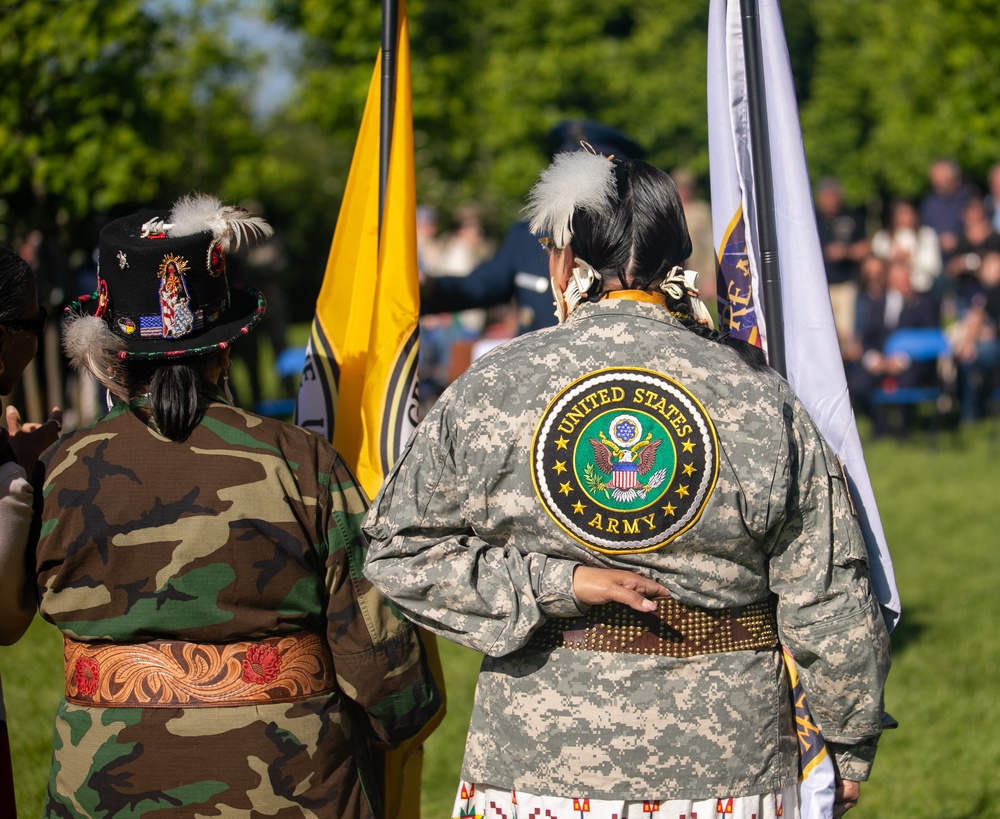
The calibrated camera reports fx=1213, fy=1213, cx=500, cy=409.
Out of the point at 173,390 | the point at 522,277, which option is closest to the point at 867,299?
the point at 522,277

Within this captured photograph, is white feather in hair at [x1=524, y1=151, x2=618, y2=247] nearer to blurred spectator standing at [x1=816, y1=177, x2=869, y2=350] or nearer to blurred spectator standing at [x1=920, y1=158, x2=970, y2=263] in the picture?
blurred spectator standing at [x1=816, y1=177, x2=869, y2=350]

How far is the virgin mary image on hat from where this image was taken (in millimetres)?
2518

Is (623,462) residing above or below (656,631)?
above

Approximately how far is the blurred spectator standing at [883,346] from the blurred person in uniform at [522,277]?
7.50 m

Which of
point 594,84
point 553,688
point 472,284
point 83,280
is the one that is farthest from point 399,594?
point 594,84

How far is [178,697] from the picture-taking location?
7.91 ft

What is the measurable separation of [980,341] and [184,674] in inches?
419

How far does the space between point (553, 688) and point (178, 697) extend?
2.45 feet

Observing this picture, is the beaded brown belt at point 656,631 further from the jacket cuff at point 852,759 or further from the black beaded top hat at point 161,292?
the black beaded top hat at point 161,292

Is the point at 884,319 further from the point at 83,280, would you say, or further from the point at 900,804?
the point at 900,804

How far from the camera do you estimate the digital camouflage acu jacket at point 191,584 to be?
2.40 m

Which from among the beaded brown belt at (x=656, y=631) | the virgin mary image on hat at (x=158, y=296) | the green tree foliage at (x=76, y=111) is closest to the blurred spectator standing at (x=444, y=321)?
the green tree foliage at (x=76, y=111)

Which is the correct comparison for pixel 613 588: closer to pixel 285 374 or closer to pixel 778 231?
pixel 778 231

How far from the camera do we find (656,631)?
7.62 ft
